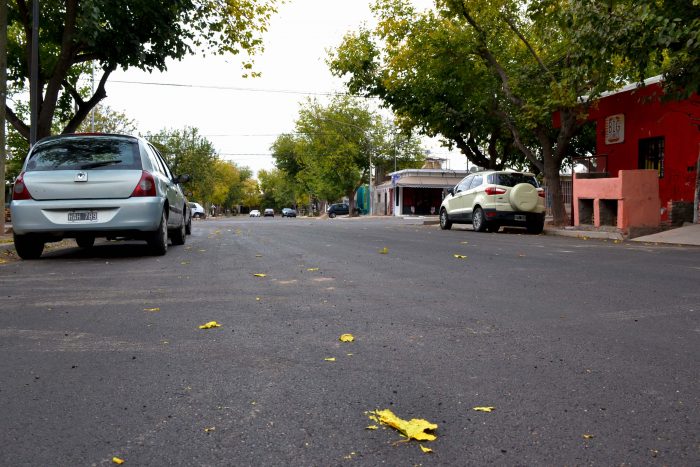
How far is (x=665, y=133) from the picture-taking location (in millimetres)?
19234

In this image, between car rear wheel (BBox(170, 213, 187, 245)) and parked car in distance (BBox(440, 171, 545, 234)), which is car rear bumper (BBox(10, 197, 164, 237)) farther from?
parked car in distance (BBox(440, 171, 545, 234))

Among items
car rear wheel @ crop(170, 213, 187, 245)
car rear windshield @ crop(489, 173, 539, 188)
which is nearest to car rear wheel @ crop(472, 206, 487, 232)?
car rear windshield @ crop(489, 173, 539, 188)

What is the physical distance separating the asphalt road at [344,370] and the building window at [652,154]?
1443 cm

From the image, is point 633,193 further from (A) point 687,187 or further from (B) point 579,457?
(B) point 579,457

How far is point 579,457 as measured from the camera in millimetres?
2342

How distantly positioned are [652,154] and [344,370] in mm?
19947

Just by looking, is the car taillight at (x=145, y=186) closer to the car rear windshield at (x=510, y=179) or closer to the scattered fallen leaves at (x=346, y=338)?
the scattered fallen leaves at (x=346, y=338)

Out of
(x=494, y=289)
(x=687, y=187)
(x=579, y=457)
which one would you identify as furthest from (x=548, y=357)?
(x=687, y=187)

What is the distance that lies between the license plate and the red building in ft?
47.5

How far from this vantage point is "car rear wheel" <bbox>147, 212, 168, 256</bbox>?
372 inches

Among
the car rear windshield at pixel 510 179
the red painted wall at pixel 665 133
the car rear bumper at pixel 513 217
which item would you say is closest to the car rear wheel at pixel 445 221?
the car rear bumper at pixel 513 217

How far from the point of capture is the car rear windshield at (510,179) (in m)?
17.6

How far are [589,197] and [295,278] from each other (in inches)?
504

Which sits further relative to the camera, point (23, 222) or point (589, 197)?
point (589, 197)
